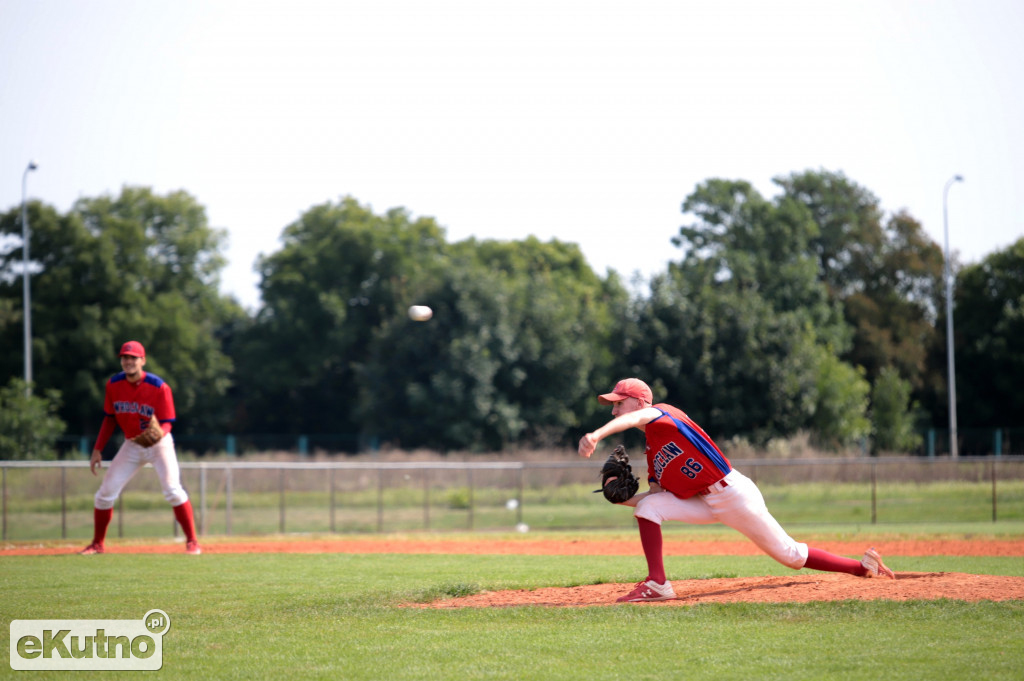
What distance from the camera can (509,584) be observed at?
8.86m

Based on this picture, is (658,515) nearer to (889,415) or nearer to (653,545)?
(653,545)

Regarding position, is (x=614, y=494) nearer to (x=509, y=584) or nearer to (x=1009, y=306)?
(x=509, y=584)

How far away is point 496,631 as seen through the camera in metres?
6.45

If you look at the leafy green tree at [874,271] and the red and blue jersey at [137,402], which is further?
the leafy green tree at [874,271]

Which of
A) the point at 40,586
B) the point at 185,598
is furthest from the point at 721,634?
the point at 40,586

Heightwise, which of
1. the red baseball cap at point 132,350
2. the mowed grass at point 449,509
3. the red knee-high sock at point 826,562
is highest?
the red baseball cap at point 132,350

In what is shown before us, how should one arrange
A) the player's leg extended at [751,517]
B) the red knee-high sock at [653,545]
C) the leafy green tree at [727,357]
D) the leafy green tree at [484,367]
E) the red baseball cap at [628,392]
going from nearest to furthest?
the player's leg extended at [751,517] → the red knee-high sock at [653,545] → the red baseball cap at [628,392] → the leafy green tree at [727,357] → the leafy green tree at [484,367]

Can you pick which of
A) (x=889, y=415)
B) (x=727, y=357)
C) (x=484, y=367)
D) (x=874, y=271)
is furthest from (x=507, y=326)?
(x=874, y=271)

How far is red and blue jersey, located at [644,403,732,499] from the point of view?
7.14 m

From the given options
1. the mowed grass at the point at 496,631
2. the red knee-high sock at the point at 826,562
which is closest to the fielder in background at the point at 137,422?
the mowed grass at the point at 496,631

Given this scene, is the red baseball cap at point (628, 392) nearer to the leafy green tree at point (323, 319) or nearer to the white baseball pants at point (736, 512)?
the white baseball pants at point (736, 512)

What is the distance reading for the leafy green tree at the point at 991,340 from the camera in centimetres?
4706

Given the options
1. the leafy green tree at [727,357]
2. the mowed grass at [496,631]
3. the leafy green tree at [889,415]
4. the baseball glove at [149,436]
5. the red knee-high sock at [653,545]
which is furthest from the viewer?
the leafy green tree at [889,415]

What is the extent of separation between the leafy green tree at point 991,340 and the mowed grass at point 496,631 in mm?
42862
